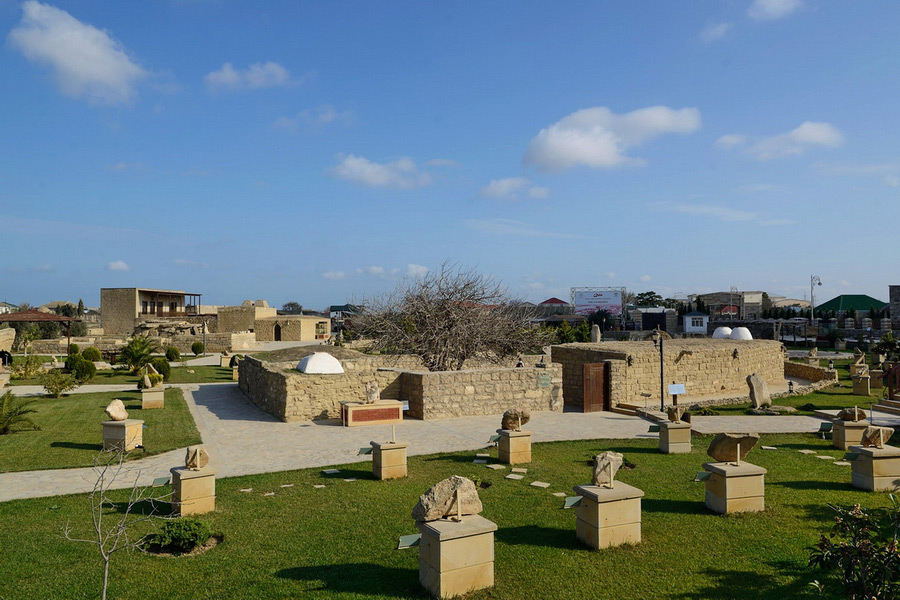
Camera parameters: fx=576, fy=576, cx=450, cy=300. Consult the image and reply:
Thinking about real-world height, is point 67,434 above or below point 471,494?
below

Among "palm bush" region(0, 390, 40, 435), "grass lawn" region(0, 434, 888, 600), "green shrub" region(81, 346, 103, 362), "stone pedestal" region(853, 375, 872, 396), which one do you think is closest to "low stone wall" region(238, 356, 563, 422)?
"palm bush" region(0, 390, 40, 435)

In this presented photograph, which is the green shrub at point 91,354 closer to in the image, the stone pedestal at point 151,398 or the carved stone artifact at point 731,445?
the stone pedestal at point 151,398

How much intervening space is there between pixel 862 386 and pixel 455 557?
2249 cm

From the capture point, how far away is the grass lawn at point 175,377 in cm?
2338

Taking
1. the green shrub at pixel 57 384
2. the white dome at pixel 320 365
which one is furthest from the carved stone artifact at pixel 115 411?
the green shrub at pixel 57 384

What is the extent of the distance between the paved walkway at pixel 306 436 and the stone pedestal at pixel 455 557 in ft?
18.7

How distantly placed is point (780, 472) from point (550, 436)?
4.99 metres

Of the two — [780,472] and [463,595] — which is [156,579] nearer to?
[463,595]

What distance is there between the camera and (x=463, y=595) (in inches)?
208

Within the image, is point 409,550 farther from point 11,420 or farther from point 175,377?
point 175,377

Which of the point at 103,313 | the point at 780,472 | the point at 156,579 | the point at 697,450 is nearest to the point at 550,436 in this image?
the point at 697,450

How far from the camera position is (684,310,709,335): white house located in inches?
2337

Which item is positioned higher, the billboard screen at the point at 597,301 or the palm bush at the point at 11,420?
the billboard screen at the point at 597,301

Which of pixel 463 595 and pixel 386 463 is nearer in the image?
pixel 463 595
